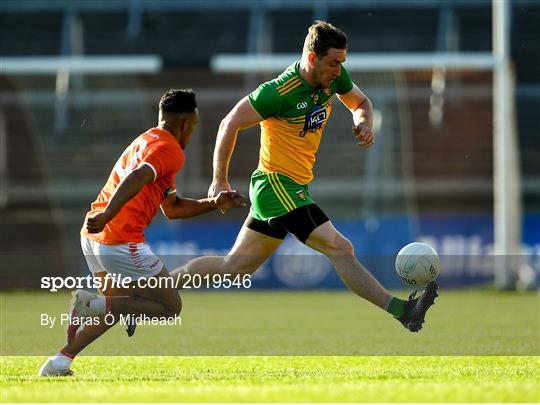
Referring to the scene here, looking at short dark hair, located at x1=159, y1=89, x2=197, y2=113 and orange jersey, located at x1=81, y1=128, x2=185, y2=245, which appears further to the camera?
short dark hair, located at x1=159, y1=89, x2=197, y2=113

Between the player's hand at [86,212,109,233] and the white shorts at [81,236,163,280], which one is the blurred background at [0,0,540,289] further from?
the player's hand at [86,212,109,233]

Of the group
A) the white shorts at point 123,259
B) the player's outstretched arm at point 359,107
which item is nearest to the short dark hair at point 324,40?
the player's outstretched arm at point 359,107

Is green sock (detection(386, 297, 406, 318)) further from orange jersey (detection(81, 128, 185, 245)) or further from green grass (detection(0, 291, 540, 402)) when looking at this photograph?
orange jersey (detection(81, 128, 185, 245))

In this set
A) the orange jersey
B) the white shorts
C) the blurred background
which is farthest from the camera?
the blurred background

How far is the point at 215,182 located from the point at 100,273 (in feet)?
3.22

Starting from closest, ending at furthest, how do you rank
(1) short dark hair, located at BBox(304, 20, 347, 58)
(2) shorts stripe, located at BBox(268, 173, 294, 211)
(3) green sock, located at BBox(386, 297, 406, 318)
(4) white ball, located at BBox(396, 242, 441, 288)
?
(1) short dark hair, located at BBox(304, 20, 347, 58) < (3) green sock, located at BBox(386, 297, 406, 318) < (2) shorts stripe, located at BBox(268, 173, 294, 211) < (4) white ball, located at BBox(396, 242, 441, 288)

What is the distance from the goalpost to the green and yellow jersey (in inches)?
448

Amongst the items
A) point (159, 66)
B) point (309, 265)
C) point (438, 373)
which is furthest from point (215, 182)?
point (159, 66)

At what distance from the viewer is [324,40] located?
24.8ft

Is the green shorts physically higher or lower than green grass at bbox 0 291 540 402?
higher

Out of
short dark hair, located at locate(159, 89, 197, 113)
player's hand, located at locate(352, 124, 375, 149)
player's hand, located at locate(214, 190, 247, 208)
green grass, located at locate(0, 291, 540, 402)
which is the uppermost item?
short dark hair, located at locate(159, 89, 197, 113)

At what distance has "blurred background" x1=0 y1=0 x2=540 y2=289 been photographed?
19.7m

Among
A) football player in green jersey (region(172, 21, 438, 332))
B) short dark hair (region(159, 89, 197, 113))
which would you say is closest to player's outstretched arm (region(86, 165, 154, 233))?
short dark hair (region(159, 89, 197, 113))

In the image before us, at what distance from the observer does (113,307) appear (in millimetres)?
7215
